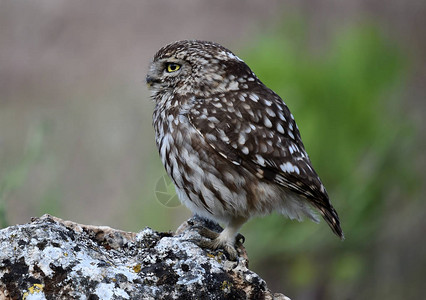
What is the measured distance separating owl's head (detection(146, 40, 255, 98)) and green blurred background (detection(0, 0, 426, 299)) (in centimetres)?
74

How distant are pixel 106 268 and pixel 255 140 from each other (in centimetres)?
119

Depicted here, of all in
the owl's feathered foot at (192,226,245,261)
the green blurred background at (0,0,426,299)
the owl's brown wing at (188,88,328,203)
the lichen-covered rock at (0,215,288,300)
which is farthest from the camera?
the green blurred background at (0,0,426,299)

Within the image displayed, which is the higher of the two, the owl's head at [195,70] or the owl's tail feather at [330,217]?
the owl's head at [195,70]

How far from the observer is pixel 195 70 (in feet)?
11.8

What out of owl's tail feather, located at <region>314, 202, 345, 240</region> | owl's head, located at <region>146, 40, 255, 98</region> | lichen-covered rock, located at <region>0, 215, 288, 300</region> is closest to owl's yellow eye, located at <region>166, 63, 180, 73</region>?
owl's head, located at <region>146, 40, 255, 98</region>

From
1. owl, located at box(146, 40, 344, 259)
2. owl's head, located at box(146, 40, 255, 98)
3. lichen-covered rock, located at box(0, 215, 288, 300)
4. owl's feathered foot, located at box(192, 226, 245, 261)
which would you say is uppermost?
owl's head, located at box(146, 40, 255, 98)

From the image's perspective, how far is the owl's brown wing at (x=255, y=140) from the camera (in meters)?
3.32

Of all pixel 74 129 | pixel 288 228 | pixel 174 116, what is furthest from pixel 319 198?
pixel 74 129

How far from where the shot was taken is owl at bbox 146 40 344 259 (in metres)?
3.33

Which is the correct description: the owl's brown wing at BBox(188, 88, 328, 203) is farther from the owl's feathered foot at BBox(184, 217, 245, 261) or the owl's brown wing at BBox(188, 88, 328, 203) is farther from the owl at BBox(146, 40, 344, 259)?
the owl's feathered foot at BBox(184, 217, 245, 261)

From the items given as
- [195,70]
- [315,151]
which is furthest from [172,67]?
[315,151]

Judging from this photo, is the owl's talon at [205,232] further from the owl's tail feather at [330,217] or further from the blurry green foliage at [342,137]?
the blurry green foliage at [342,137]

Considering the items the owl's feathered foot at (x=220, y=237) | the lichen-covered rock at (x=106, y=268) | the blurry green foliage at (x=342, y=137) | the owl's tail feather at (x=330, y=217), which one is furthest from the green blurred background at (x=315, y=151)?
the lichen-covered rock at (x=106, y=268)

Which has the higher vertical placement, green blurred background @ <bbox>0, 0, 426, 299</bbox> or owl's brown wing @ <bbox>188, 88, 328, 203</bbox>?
green blurred background @ <bbox>0, 0, 426, 299</bbox>
